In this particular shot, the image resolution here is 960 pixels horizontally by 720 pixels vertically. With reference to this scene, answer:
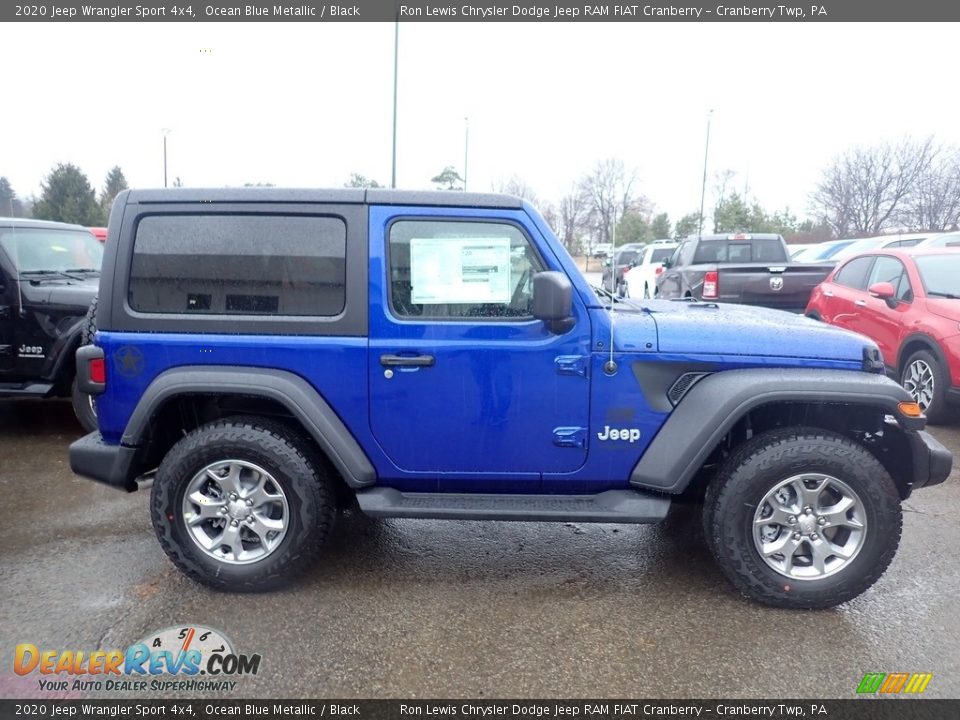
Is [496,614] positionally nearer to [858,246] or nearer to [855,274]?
[855,274]

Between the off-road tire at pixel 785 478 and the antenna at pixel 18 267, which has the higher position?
the antenna at pixel 18 267

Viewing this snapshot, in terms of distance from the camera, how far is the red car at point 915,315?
19.1 feet

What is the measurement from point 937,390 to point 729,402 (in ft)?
13.3

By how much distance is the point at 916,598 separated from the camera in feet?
10.5

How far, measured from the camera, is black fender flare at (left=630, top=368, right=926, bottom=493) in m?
3.01

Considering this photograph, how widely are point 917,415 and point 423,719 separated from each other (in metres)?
2.54

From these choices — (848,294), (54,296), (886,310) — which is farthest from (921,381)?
(54,296)

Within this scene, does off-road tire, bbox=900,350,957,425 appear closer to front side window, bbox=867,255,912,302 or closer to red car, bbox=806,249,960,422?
red car, bbox=806,249,960,422

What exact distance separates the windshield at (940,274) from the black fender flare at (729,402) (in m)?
3.94

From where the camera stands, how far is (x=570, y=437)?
3188mm

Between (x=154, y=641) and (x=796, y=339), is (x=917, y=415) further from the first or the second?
(x=154, y=641)

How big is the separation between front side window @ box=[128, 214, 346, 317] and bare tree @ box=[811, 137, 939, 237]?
24.9 m

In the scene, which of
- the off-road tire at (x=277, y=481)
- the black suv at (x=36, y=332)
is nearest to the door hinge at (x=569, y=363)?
the off-road tire at (x=277, y=481)

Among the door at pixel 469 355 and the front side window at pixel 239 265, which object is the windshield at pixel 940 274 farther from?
the front side window at pixel 239 265
